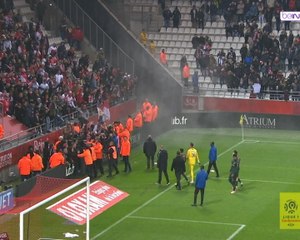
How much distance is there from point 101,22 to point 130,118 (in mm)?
11912

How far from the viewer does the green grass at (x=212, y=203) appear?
111 ft

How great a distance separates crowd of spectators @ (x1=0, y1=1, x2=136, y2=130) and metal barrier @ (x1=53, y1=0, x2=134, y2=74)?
1.65m

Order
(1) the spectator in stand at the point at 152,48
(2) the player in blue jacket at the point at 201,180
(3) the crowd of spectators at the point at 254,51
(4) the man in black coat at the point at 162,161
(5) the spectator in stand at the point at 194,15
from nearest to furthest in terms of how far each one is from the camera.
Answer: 1. (2) the player in blue jacket at the point at 201,180
2. (4) the man in black coat at the point at 162,161
3. (3) the crowd of spectators at the point at 254,51
4. (1) the spectator in stand at the point at 152,48
5. (5) the spectator in stand at the point at 194,15

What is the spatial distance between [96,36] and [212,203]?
20.4 m

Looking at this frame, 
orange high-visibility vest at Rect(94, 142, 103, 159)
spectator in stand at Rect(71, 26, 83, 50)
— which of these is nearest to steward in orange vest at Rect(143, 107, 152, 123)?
orange high-visibility vest at Rect(94, 142, 103, 159)

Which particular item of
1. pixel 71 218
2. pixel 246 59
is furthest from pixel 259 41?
pixel 71 218

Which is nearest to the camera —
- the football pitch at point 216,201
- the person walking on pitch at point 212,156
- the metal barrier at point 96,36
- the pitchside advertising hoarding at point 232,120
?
the football pitch at point 216,201

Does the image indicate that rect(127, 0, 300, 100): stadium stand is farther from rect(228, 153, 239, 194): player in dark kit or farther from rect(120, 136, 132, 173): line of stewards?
rect(228, 153, 239, 194): player in dark kit

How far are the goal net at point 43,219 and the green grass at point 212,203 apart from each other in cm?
10

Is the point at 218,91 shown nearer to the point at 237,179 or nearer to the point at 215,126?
the point at 215,126

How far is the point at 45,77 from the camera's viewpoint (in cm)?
4672

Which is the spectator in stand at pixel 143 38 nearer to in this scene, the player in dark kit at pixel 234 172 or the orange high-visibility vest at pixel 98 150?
the orange high-visibility vest at pixel 98 150

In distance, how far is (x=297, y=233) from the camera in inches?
1319

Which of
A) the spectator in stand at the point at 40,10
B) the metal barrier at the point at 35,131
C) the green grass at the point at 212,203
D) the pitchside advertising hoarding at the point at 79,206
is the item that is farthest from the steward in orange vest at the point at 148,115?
the pitchside advertising hoarding at the point at 79,206
